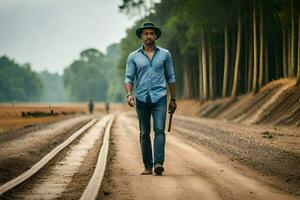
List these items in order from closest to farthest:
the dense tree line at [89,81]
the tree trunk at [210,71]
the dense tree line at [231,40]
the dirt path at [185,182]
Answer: the dirt path at [185,182] < the dense tree line at [231,40] < the tree trunk at [210,71] < the dense tree line at [89,81]

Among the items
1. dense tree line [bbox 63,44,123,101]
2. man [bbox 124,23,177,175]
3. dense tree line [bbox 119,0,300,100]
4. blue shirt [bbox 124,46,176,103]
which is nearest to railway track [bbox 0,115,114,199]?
man [bbox 124,23,177,175]

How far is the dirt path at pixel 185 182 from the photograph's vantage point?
22.6 feet

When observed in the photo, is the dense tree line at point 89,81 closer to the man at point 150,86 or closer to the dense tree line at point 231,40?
the dense tree line at point 231,40

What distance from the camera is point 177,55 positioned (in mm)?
56219

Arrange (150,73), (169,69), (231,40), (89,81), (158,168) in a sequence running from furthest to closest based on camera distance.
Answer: (89,81)
(231,40)
(169,69)
(150,73)
(158,168)

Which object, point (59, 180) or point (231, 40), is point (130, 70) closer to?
point (59, 180)

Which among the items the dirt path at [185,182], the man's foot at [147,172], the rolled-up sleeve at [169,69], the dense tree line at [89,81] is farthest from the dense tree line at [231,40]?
the dense tree line at [89,81]

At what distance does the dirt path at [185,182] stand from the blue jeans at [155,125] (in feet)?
1.02

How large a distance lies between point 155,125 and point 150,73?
82 cm

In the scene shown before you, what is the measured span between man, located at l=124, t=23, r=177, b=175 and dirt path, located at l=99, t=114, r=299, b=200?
0.52 meters

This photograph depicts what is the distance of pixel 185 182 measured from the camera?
26.0 ft

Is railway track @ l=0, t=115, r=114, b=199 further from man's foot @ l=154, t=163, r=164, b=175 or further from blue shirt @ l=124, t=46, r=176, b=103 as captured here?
blue shirt @ l=124, t=46, r=176, b=103

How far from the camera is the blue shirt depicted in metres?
8.84

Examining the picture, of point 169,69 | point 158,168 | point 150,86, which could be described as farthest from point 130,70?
point 158,168
